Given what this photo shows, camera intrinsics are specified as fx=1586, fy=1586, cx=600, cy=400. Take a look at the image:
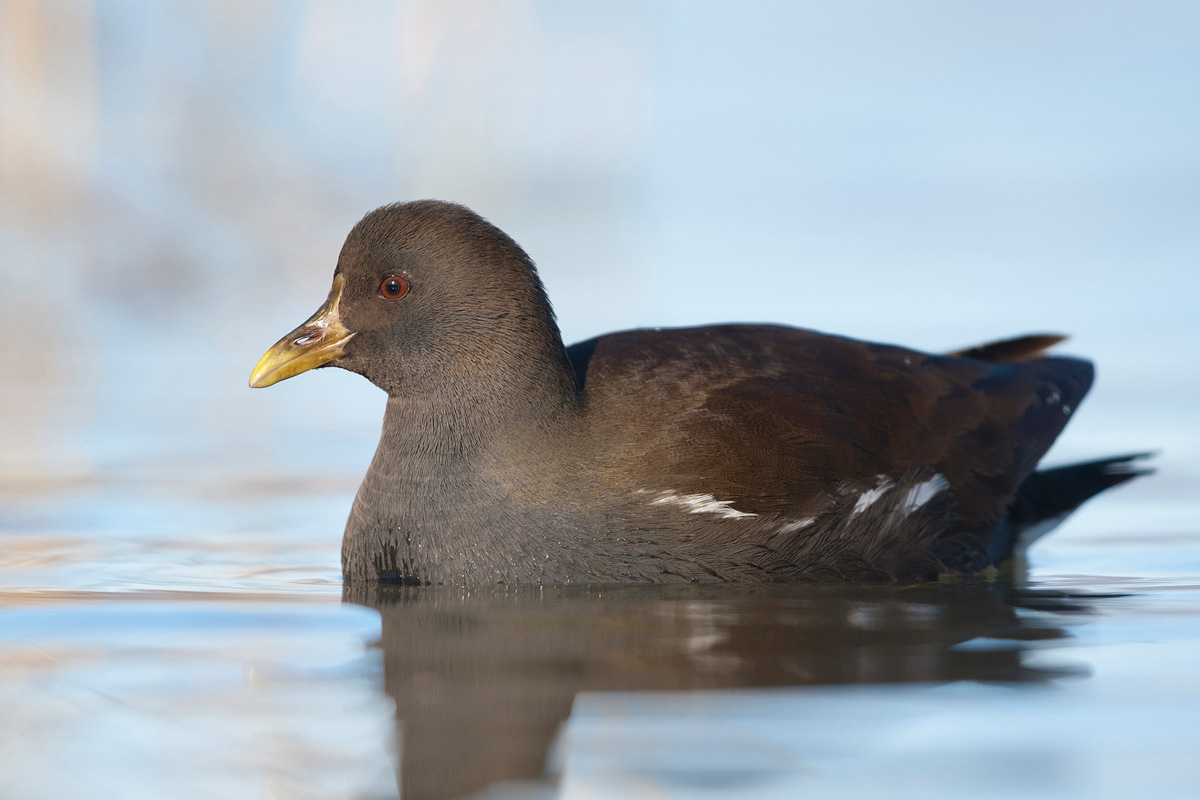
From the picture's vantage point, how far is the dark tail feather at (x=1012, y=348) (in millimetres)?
6859

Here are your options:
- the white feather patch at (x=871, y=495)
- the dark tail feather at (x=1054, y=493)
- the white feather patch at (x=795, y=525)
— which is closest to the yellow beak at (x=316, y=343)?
the white feather patch at (x=795, y=525)

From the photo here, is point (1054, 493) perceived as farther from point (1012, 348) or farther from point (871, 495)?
point (871, 495)

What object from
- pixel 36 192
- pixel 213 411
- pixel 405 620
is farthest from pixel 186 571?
pixel 36 192

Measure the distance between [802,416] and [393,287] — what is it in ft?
4.97

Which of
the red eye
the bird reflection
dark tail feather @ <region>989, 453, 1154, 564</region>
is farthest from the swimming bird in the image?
dark tail feather @ <region>989, 453, 1154, 564</region>

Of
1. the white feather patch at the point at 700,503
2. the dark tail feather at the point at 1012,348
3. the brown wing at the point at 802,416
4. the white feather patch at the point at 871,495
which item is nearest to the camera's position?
the white feather patch at the point at 700,503

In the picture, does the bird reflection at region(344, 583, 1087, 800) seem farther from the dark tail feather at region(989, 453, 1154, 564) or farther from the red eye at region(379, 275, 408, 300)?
the red eye at region(379, 275, 408, 300)

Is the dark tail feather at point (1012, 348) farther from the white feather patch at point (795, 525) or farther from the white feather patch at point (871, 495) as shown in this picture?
the white feather patch at point (795, 525)

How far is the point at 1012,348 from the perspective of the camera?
6.91 m

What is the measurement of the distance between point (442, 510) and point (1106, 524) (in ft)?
9.77

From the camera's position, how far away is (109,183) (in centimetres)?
1187

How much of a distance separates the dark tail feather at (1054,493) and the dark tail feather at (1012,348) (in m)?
0.63

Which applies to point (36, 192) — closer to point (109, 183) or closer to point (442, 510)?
point (109, 183)

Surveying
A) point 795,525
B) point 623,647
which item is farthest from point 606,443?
point 623,647
